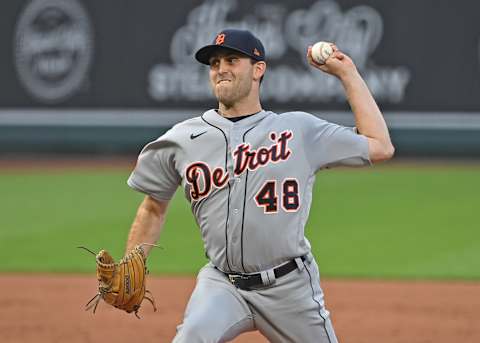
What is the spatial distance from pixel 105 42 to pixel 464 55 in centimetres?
627

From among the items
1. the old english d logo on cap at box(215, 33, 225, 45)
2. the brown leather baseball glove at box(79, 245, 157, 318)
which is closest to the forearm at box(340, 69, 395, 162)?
the old english d logo on cap at box(215, 33, 225, 45)

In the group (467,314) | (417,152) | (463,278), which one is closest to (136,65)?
(417,152)

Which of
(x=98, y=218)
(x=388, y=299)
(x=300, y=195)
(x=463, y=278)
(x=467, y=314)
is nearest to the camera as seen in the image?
(x=300, y=195)

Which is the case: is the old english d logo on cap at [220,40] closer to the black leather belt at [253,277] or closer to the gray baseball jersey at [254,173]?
the gray baseball jersey at [254,173]

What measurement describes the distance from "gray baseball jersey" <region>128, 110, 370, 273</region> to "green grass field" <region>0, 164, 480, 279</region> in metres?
4.89

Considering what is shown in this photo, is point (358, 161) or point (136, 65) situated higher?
point (358, 161)

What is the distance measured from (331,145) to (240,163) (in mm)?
423

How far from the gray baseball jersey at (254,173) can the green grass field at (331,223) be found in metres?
4.89

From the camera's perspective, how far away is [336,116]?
17656mm

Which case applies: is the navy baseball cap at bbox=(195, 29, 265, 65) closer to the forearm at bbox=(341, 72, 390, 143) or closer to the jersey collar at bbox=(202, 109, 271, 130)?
the jersey collar at bbox=(202, 109, 271, 130)

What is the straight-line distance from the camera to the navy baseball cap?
4625 mm

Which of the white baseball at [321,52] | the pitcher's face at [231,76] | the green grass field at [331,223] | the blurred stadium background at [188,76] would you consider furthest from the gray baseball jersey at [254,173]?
the blurred stadium background at [188,76]

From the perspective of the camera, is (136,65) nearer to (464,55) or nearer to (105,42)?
(105,42)

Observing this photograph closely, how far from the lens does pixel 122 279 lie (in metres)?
4.49
